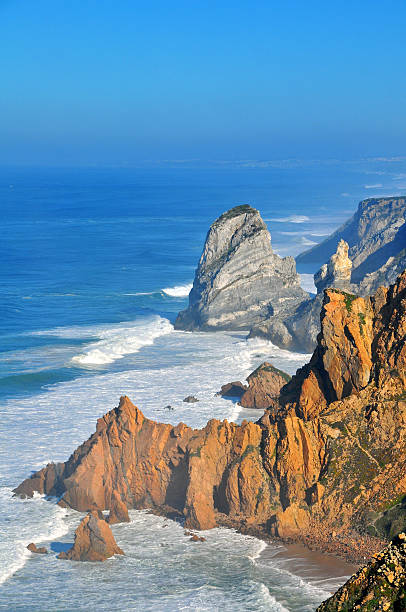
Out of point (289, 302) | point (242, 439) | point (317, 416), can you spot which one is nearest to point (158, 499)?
point (242, 439)

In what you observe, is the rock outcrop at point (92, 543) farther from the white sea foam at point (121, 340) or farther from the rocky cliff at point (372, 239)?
the rocky cliff at point (372, 239)

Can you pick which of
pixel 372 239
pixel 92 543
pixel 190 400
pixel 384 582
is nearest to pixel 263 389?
pixel 190 400

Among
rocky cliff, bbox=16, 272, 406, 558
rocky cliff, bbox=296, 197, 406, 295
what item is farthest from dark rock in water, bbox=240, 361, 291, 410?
rocky cliff, bbox=296, 197, 406, 295

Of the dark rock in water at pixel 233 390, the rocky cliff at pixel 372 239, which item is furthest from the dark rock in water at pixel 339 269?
the dark rock in water at pixel 233 390

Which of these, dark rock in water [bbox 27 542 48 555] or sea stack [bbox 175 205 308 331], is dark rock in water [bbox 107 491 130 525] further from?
sea stack [bbox 175 205 308 331]

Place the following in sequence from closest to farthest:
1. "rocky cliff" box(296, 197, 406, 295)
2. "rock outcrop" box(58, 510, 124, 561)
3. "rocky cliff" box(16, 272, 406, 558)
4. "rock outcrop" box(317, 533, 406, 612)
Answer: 1. "rock outcrop" box(317, 533, 406, 612)
2. "rock outcrop" box(58, 510, 124, 561)
3. "rocky cliff" box(16, 272, 406, 558)
4. "rocky cliff" box(296, 197, 406, 295)

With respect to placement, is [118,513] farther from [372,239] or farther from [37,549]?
[372,239]

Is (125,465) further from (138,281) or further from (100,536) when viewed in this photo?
(138,281)
